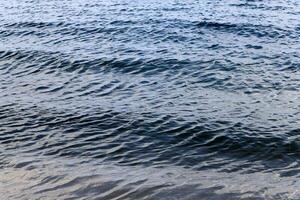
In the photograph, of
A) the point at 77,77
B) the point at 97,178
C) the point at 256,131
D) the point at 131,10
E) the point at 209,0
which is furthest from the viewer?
the point at 209,0

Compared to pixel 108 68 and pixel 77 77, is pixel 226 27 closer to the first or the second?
pixel 108 68

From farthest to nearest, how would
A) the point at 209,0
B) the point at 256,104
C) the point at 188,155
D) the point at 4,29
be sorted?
the point at 209,0 < the point at 4,29 < the point at 256,104 < the point at 188,155

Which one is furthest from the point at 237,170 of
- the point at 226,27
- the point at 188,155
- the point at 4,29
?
the point at 4,29

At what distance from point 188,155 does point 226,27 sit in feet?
58.3

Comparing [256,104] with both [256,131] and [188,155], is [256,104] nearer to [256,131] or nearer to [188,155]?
[256,131]

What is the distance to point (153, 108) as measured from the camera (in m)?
17.7

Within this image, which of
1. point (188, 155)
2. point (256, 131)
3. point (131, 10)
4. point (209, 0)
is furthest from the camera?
point (209, 0)

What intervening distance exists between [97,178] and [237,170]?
4050 millimetres

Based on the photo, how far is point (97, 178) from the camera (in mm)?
12547

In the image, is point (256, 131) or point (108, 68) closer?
point (256, 131)

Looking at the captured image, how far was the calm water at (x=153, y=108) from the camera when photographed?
12.4m

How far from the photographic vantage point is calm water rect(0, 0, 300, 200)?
1244cm

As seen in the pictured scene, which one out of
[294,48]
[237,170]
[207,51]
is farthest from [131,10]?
[237,170]

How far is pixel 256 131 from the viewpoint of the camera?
15.5 m
